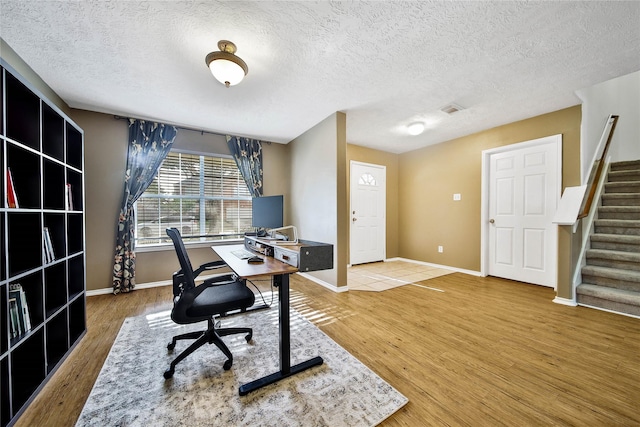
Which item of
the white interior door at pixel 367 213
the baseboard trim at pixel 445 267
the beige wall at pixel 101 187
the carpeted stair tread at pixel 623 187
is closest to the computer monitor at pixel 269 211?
the beige wall at pixel 101 187

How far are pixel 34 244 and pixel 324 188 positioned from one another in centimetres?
282

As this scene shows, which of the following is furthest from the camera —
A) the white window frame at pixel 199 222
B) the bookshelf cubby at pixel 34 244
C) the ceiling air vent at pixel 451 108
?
the white window frame at pixel 199 222

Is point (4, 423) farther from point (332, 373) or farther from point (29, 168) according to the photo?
point (332, 373)

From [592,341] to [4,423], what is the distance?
398 cm

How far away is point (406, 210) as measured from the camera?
5.26 meters

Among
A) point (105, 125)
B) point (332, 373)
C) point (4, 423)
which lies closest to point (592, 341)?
point (332, 373)

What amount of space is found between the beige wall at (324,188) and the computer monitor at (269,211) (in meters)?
1.12

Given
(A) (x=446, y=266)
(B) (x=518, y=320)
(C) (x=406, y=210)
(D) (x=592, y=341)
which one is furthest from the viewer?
(C) (x=406, y=210)

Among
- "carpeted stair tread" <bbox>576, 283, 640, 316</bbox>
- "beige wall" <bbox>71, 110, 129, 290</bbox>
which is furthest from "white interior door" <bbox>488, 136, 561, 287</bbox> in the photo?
"beige wall" <bbox>71, 110, 129, 290</bbox>

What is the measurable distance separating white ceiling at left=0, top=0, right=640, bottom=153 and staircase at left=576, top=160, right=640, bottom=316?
1.64m

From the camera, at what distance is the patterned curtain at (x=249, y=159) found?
13.4 feet

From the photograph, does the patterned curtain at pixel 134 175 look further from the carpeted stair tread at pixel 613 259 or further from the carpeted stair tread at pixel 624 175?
the carpeted stair tread at pixel 624 175

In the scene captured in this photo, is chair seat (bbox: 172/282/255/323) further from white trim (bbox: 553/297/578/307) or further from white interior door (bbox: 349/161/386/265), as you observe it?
white trim (bbox: 553/297/578/307)

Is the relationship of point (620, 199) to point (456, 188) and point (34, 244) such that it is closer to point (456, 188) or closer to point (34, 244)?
point (456, 188)
